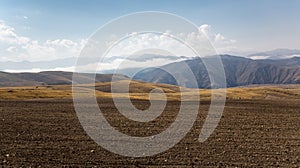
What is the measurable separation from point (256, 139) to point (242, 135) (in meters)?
1.36

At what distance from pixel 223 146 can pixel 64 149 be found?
7.85 metres

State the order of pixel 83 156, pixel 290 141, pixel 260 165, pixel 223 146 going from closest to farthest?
pixel 260 165 < pixel 83 156 < pixel 223 146 < pixel 290 141

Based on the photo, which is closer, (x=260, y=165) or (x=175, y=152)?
(x=260, y=165)

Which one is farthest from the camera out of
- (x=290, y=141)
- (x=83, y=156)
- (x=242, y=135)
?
(x=242, y=135)

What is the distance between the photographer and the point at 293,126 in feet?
83.7

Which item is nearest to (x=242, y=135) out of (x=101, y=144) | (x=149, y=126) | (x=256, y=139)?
(x=256, y=139)

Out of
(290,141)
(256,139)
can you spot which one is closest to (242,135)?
(256,139)

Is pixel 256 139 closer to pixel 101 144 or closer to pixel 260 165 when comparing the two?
pixel 260 165

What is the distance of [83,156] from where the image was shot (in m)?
15.2

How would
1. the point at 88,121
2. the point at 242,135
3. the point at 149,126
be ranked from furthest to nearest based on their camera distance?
the point at 88,121 → the point at 149,126 → the point at 242,135

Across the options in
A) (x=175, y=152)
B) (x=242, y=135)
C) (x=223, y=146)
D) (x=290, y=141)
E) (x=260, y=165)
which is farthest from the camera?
(x=242, y=135)

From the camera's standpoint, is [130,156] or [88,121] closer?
[130,156]

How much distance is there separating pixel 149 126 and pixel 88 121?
16.4ft

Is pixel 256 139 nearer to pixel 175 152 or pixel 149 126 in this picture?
pixel 175 152
